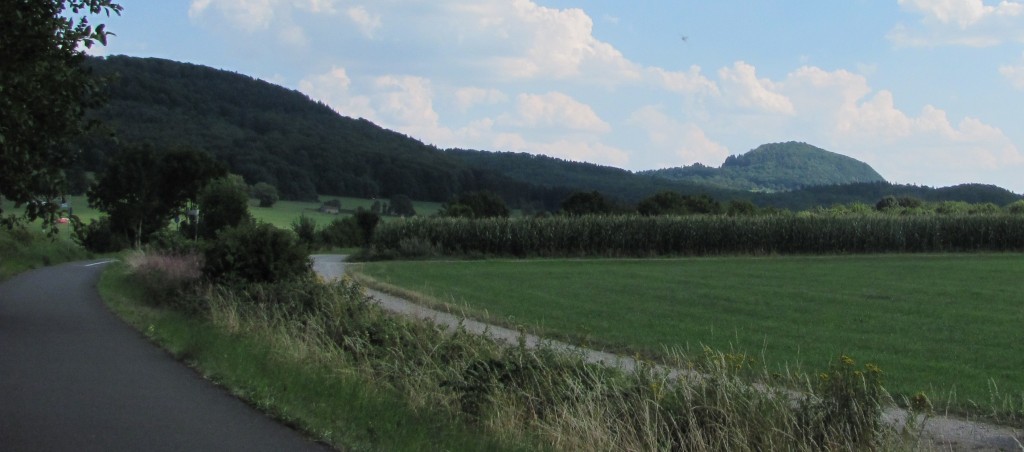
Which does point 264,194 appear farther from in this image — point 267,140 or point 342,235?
point 342,235

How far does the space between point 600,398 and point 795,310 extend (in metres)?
14.3

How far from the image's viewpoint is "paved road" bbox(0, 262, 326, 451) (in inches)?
318

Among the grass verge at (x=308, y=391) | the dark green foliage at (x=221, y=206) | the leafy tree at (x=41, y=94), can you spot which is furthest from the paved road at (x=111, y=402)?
the dark green foliage at (x=221, y=206)

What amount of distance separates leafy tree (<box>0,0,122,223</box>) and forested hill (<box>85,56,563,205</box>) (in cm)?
7829

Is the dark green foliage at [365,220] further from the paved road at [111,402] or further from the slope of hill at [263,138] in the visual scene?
the paved road at [111,402]

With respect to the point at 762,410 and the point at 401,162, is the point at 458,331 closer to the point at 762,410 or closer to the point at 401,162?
the point at 762,410

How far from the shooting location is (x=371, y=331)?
1497 cm

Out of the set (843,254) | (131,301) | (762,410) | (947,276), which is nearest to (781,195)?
(843,254)

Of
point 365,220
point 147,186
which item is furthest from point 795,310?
point 147,186

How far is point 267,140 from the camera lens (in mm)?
112062

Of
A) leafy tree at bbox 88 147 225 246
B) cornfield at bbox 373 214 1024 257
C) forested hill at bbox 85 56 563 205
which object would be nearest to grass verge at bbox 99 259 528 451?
cornfield at bbox 373 214 1024 257

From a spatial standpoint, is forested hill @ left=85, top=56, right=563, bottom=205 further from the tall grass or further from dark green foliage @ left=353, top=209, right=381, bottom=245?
the tall grass

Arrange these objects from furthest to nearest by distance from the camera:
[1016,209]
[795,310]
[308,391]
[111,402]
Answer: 1. [1016,209]
2. [795,310]
3. [308,391]
4. [111,402]

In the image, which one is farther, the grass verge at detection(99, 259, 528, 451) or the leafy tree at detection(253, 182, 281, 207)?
the leafy tree at detection(253, 182, 281, 207)
